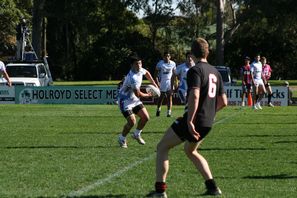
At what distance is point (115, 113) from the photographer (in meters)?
25.1

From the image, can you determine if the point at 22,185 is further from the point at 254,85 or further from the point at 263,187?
the point at 254,85

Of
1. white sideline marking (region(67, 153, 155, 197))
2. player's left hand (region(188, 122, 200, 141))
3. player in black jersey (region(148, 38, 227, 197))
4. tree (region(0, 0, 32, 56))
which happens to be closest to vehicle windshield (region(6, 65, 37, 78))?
tree (region(0, 0, 32, 56))

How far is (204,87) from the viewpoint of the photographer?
325 inches

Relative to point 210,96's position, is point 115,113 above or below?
Result: below

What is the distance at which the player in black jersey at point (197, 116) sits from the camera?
26.6 ft

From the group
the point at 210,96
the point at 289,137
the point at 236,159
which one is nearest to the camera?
the point at 210,96

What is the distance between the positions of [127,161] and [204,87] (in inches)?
154

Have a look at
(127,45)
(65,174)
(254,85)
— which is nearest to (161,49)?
(127,45)

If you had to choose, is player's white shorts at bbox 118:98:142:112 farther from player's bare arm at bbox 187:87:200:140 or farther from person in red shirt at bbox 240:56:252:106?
person in red shirt at bbox 240:56:252:106

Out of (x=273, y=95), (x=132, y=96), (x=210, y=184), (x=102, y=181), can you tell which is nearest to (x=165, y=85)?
(x=132, y=96)

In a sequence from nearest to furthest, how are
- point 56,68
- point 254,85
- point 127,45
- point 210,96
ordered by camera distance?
point 210,96
point 254,85
point 127,45
point 56,68

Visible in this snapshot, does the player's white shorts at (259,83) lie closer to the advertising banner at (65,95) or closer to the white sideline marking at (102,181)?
the advertising banner at (65,95)

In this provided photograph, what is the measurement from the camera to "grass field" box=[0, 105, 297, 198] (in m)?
9.15

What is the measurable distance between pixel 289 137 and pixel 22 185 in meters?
8.13
